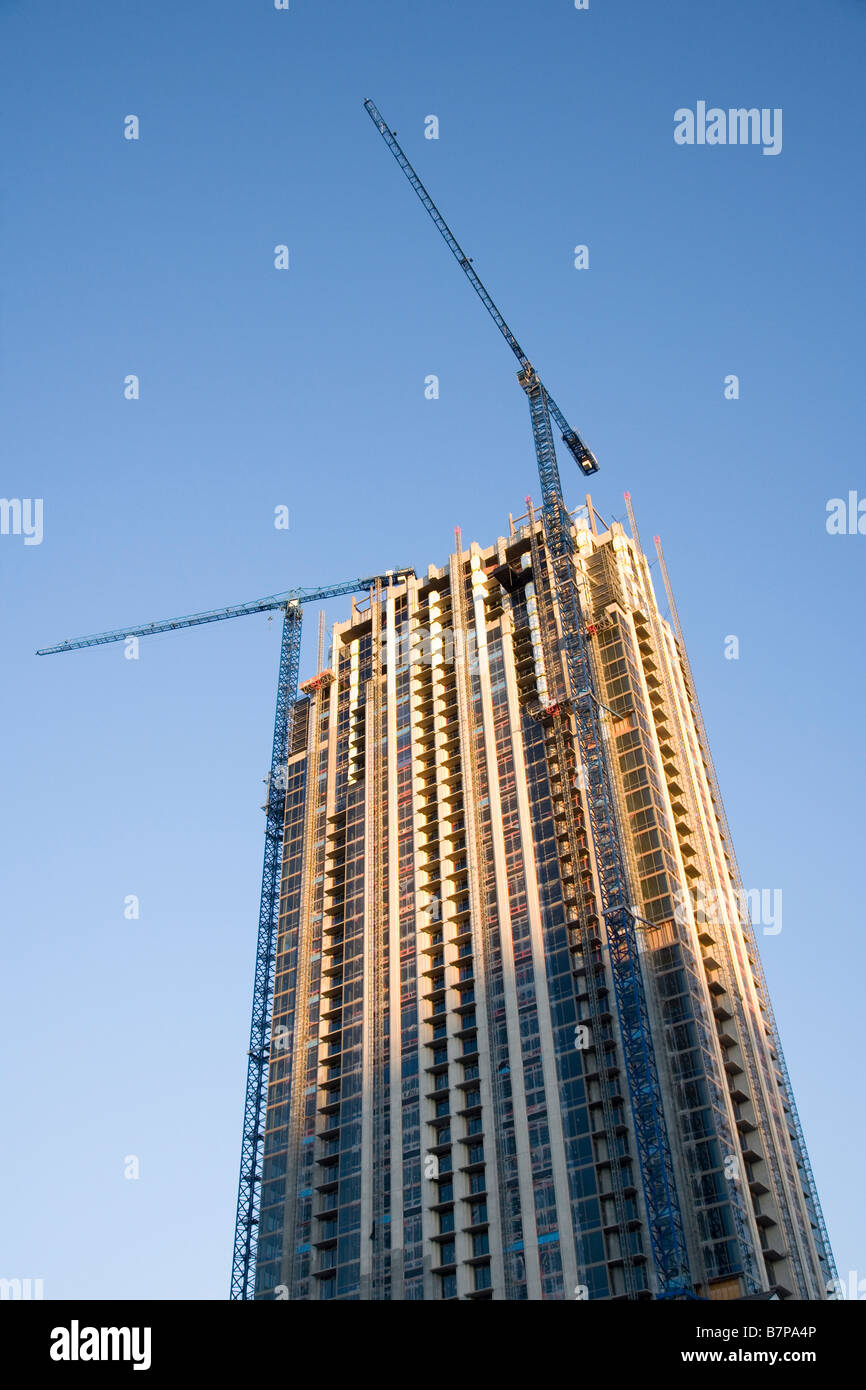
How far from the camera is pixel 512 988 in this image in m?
117

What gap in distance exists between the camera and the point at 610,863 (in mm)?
115812

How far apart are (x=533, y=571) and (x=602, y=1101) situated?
6191cm

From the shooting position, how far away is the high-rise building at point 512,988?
103 metres

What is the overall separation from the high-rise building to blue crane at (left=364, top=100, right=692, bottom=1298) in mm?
864

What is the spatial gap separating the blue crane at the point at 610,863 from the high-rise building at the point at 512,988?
2.84 ft

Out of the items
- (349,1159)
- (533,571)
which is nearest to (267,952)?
(349,1159)

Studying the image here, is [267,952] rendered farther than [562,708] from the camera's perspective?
Yes

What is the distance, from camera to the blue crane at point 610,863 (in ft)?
320

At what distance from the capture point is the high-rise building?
103 meters

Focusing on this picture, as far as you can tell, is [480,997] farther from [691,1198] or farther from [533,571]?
[533,571]

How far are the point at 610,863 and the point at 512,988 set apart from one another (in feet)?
46.4

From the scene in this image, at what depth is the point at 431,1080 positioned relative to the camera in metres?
117
